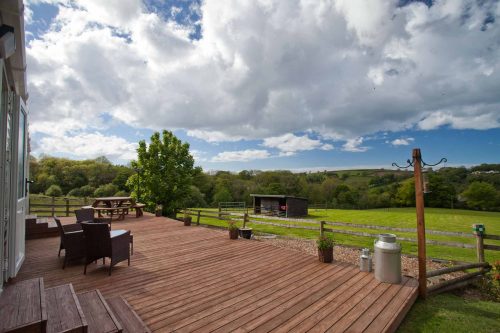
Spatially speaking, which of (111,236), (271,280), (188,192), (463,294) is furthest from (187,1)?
(188,192)

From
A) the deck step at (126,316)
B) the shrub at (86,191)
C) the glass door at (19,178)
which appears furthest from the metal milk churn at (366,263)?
the shrub at (86,191)

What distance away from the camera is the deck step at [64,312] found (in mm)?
2238

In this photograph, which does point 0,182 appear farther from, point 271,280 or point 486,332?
point 486,332

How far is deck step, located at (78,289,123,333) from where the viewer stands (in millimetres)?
2498

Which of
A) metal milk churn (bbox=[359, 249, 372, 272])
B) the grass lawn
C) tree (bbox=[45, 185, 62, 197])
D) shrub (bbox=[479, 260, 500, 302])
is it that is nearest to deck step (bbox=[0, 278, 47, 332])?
the grass lawn

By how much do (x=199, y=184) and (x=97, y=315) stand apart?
134 ft

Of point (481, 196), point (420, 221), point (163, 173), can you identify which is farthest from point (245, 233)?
point (481, 196)

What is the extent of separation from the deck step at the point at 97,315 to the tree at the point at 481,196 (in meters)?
60.0

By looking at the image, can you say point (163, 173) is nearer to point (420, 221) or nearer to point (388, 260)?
point (388, 260)

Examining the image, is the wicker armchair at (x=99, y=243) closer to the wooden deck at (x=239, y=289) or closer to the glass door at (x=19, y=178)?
the wooden deck at (x=239, y=289)

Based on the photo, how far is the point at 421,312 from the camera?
3852 mm

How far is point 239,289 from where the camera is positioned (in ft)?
13.2

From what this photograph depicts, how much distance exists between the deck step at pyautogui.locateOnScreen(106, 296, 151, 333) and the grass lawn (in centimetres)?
330

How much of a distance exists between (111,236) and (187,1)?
22.1 ft
